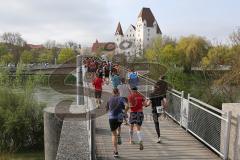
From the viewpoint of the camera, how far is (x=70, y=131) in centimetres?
968

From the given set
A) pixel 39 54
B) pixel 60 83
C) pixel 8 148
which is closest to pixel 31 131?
pixel 8 148

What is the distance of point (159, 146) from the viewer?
10.7 meters

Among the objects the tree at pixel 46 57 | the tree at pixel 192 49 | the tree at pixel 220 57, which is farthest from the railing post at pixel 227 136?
the tree at pixel 46 57

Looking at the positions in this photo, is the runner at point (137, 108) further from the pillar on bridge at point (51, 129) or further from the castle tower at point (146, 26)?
the castle tower at point (146, 26)

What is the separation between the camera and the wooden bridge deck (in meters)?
9.77

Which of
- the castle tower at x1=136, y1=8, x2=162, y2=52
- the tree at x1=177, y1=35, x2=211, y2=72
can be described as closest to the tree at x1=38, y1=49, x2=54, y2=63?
the tree at x1=177, y1=35, x2=211, y2=72

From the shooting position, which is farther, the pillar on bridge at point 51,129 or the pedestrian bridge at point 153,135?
the pillar on bridge at point 51,129

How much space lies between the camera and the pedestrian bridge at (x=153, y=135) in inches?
353

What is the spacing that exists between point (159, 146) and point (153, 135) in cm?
131

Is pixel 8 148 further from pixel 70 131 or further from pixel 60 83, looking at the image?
pixel 70 131

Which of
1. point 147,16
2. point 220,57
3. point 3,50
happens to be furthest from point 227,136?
point 147,16

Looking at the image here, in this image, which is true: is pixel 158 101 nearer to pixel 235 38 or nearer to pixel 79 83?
pixel 79 83

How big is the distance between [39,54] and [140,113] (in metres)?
104

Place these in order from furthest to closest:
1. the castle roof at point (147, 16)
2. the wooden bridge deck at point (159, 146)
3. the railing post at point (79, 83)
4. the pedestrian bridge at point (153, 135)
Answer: the castle roof at point (147, 16) → the railing post at point (79, 83) → the wooden bridge deck at point (159, 146) → the pedestrian bridge at point (153, 135)
